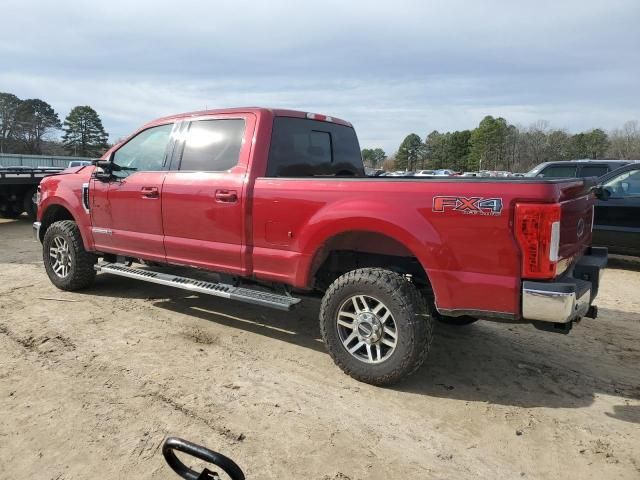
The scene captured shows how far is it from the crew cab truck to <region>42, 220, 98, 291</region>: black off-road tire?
18 mm

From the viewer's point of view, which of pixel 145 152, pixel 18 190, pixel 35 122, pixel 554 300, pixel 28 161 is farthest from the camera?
pixel 35 122

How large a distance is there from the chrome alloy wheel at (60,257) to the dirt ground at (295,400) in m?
0.86

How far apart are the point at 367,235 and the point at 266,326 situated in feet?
5.30

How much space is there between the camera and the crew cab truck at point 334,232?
3.08m

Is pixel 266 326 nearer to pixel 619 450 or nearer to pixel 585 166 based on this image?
pixel 619 450

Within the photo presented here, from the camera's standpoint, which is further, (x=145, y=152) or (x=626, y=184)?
(x=626, y=184)

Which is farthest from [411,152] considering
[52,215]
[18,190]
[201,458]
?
[201,458]

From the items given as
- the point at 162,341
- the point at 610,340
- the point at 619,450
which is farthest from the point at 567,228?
the point at 162,341

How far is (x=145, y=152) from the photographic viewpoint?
208 inches

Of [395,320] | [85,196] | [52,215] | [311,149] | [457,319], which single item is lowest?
[457,319]

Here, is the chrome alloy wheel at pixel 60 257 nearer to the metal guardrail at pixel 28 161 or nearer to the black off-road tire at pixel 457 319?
the black off-road tire at pixel 457 319

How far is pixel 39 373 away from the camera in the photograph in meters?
3.69

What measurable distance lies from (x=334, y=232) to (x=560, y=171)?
25.0 ft

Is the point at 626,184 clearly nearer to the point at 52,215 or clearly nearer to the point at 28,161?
the point at 52,215
